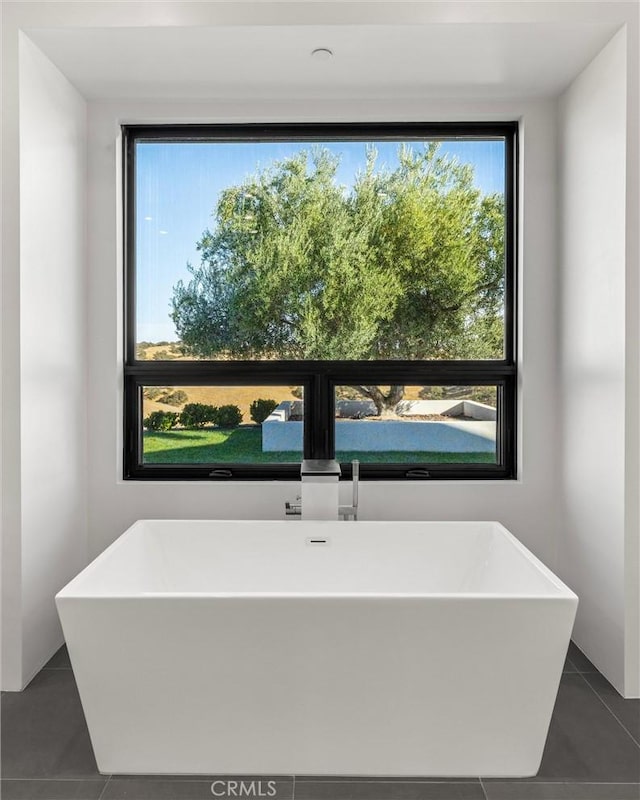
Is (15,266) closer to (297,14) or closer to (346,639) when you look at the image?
(297,14)

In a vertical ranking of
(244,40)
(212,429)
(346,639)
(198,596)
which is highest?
(244,40)

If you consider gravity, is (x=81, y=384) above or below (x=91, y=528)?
above

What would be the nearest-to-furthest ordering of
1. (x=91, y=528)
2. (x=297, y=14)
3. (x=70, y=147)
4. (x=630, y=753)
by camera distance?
(x=630, y=753), (x=297, y=14), (x=70, y=147), (x=91, y=528)

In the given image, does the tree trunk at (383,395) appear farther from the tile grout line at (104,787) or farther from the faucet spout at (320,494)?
the tile grout line at (104,787)

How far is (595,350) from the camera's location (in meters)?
2.52

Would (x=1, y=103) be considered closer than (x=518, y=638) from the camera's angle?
No

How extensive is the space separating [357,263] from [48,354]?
1.49 meters

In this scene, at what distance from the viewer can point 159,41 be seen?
239cm

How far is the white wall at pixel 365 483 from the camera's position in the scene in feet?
9.48

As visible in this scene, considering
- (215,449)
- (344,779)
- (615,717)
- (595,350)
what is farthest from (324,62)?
(615,717)

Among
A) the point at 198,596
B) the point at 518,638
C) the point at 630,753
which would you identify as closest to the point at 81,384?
the point at 198,596

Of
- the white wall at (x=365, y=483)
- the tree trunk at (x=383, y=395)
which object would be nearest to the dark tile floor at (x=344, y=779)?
the white wall at (x=365, y=483)

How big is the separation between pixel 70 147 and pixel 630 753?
127 inches

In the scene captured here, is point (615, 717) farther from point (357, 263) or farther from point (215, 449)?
point (357, 263)
